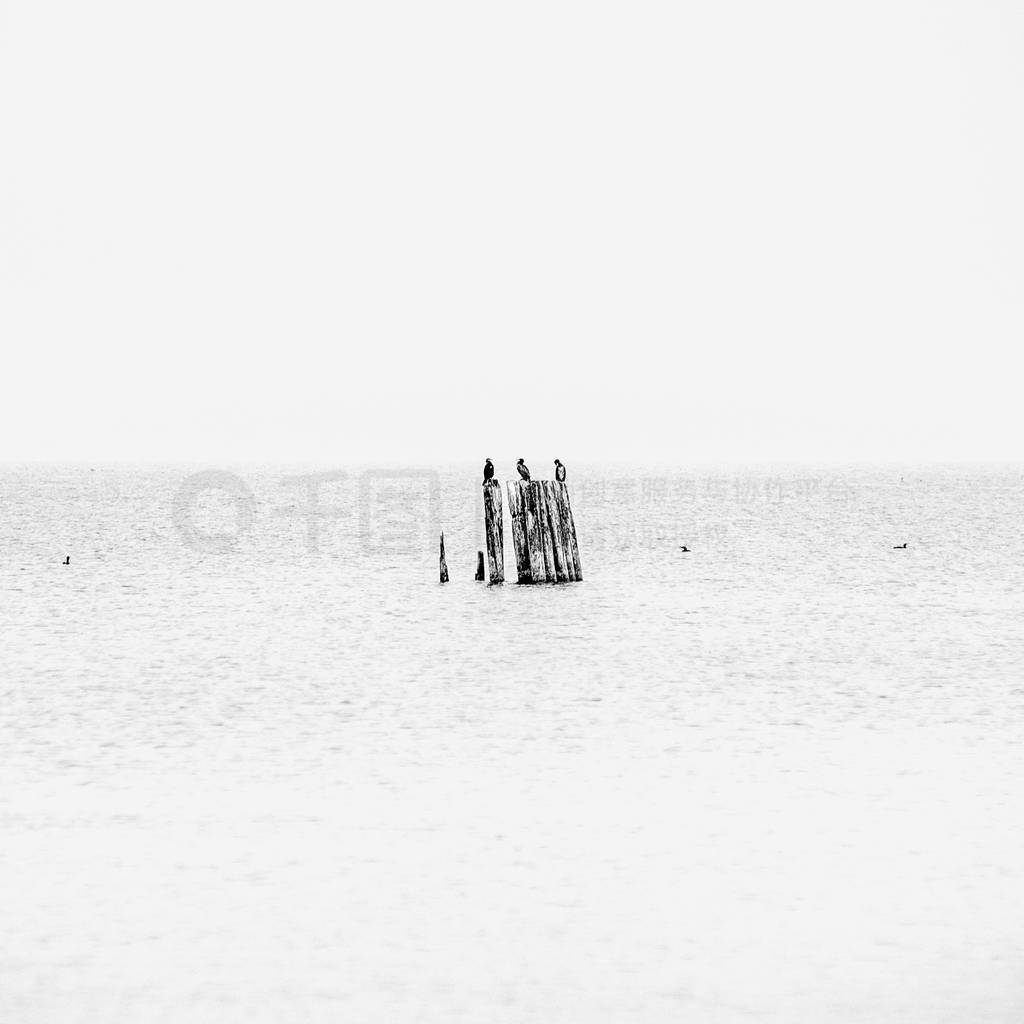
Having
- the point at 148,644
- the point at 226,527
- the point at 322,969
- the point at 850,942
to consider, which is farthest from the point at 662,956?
the point at 226,527

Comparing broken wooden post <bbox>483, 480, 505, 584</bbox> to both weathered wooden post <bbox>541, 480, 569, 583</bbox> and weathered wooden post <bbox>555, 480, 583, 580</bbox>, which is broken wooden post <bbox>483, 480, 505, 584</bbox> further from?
weathered wooden post <bbox>555, 480, 583, 580</bbox>

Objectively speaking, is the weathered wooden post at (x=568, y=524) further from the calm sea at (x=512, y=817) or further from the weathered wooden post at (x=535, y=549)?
the calm sea at (x=512, y=817)

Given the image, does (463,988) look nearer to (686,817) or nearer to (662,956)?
(662,956)

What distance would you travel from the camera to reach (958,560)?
37250mm

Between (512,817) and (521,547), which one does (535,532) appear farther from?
(512,817)

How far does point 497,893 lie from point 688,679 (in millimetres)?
8630

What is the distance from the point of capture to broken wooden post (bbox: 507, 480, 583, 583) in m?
26.7

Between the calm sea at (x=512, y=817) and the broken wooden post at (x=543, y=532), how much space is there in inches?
146

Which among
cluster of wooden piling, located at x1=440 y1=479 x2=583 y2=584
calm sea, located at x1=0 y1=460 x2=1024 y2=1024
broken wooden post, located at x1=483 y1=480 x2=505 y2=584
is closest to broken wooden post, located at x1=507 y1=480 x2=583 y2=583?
cluster of wooden piling, located at x1=440 y1=479 x2=583 y2=584

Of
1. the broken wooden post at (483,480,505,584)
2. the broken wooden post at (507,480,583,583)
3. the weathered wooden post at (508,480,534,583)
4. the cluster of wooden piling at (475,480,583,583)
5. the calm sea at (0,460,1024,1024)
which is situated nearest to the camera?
the calm sea at (0,460,1024,1024)

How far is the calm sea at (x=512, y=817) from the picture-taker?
6363 millimetres

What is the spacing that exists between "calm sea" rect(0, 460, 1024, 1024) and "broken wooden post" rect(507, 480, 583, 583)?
146 inches

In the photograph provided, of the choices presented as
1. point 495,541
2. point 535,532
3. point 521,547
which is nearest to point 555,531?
point 535,532

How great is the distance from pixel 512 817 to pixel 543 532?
61.7 feet
